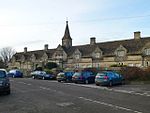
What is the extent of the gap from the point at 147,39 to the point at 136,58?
5221mm

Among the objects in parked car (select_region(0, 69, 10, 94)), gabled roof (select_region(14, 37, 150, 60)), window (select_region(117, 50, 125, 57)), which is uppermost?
gabled roof (select_region(14, 37, 150, 60))

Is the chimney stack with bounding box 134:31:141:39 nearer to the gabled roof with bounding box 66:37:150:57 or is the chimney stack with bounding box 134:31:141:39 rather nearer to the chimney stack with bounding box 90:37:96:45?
the gabled roof with bounding box 66:37:150:57

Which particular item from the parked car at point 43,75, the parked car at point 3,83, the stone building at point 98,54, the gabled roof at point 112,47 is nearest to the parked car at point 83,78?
the parked car at point 43,75

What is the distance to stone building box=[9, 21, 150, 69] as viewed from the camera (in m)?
60.5

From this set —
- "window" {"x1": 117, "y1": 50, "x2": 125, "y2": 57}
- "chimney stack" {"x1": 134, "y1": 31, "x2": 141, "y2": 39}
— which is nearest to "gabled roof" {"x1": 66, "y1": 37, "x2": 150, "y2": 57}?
"chimney stack" {"x1": 134, "y1": 31, "x2": 141, "y2": 39}

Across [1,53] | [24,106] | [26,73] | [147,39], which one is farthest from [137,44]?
[1,53]

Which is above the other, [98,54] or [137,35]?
[137,35]

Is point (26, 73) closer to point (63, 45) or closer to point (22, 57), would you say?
point (63, 45)

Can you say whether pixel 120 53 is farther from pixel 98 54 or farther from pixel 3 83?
pixel 3 83

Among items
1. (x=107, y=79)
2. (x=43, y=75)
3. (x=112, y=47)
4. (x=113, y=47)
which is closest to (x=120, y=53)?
(x=113, y=47)

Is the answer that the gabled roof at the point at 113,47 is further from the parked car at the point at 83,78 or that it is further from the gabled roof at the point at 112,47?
the parked car at the point at 83,78

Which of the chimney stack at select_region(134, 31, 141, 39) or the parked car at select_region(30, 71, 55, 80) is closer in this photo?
the parked car at select_region(30, 71, 55, 80)

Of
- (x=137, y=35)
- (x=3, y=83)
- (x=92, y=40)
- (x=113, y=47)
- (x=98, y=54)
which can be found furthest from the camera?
(x=92, y=40)

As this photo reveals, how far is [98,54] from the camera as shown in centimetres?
6938
